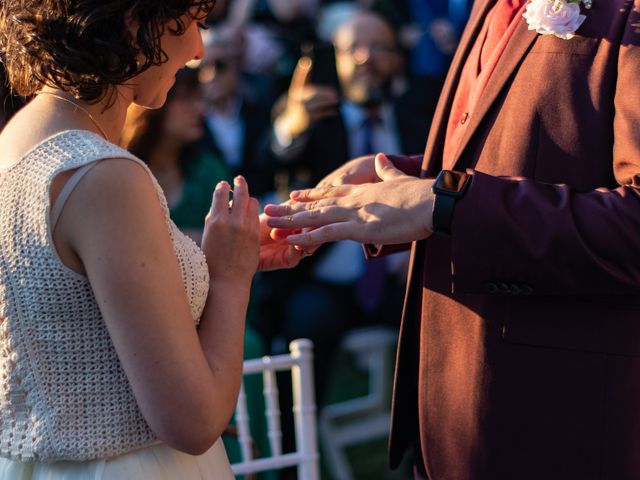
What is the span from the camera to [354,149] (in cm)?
460

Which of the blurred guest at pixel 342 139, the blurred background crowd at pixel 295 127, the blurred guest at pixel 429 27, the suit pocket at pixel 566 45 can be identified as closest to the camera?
the suit pocket at pixel 566 45

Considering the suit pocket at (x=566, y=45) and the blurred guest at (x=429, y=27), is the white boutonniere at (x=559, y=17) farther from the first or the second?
the blurred guest at (x=429, y=27)

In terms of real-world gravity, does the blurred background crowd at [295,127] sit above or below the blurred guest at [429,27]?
below

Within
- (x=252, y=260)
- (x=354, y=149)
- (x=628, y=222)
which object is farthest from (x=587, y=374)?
(x=354, y=149)

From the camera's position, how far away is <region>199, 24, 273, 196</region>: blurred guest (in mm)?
4863

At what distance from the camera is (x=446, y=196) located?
1603 millimetres

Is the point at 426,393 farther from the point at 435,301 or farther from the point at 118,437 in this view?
the point at 118,437

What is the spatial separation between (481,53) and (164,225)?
3.01ft

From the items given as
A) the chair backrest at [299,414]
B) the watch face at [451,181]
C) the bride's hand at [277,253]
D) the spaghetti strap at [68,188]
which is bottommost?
the chair backrest at [299,414]

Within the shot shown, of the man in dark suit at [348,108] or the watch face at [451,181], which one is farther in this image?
the man in dark suit at [348,108]

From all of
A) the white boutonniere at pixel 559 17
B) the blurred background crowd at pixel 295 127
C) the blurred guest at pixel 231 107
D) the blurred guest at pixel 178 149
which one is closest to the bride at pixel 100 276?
the white boutonniere at pixel 559 17

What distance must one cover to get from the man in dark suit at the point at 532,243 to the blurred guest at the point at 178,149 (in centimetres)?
232

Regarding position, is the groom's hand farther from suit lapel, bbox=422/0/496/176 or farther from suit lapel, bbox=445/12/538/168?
suit lapel, bbox=445/12/538/168

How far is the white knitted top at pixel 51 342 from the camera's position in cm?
137
